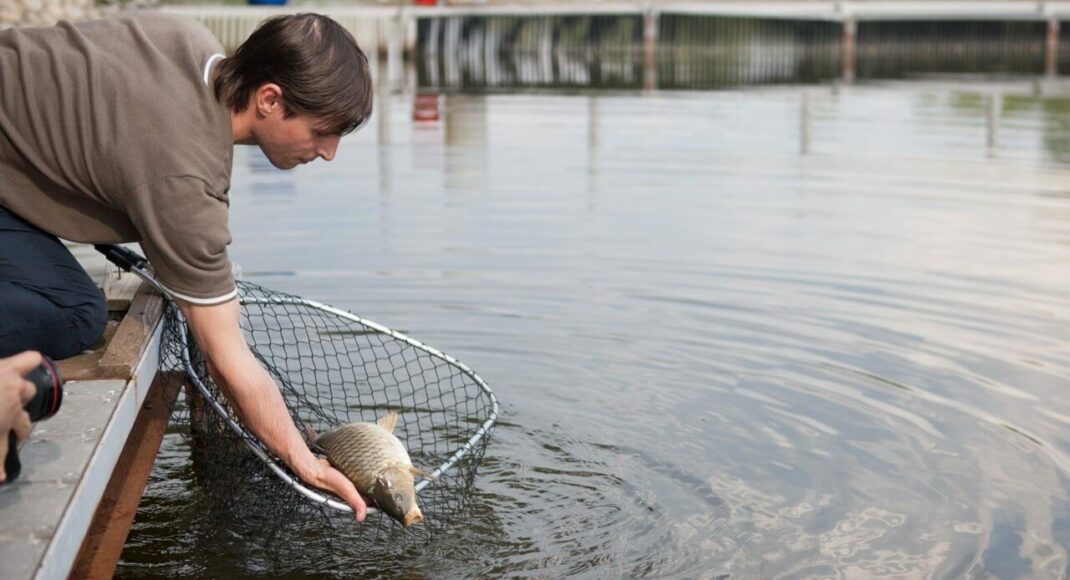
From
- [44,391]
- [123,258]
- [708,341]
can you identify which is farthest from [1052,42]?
[44,391]

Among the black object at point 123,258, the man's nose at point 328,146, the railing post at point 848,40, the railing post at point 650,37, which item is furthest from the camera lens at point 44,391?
the railing post at point 848,40

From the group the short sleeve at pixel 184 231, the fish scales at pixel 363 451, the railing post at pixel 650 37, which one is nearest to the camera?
the short sleeve at pixel 184 231

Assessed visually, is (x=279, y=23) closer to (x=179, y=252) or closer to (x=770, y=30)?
(x=179, y=252)

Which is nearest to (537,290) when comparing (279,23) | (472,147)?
(279,23)

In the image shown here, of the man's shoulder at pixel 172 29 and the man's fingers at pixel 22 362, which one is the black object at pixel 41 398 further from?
the man's shoulder at pixel 172 29

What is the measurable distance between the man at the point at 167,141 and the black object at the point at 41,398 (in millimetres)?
627

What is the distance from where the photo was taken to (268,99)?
3650 mm

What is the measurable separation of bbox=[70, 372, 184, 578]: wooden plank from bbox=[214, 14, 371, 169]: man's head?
1.16 meters

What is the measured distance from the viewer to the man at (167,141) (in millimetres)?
3520

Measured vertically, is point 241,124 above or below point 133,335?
above

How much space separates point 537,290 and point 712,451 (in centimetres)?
284

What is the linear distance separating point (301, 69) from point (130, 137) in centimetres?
48

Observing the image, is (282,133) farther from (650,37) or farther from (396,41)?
(650,37)

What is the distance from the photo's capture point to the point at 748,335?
7328mm
